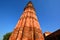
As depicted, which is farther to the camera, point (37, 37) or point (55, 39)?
point (55, 39)

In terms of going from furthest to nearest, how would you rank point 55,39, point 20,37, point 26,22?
point 55,39
point 26,22
point 20,37

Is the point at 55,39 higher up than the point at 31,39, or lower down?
higher up

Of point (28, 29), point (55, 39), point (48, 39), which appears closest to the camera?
point (28, 29)

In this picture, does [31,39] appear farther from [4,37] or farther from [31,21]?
[4,37]

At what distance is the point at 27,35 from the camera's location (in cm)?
967

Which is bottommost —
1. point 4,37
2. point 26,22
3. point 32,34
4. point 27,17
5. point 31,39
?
point 31,39

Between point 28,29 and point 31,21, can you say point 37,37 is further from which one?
point 31,21

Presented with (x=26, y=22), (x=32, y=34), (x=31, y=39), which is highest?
(x=26, y=22)

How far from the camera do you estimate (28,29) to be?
33.9 ft

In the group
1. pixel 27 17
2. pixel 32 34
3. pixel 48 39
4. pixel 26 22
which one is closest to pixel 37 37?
pixel 32 34

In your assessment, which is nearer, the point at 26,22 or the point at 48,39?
the point at 26,22

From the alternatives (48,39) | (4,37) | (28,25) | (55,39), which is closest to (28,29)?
(28,25)

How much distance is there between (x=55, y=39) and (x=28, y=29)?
8.24m

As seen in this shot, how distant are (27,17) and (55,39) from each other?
780cm
